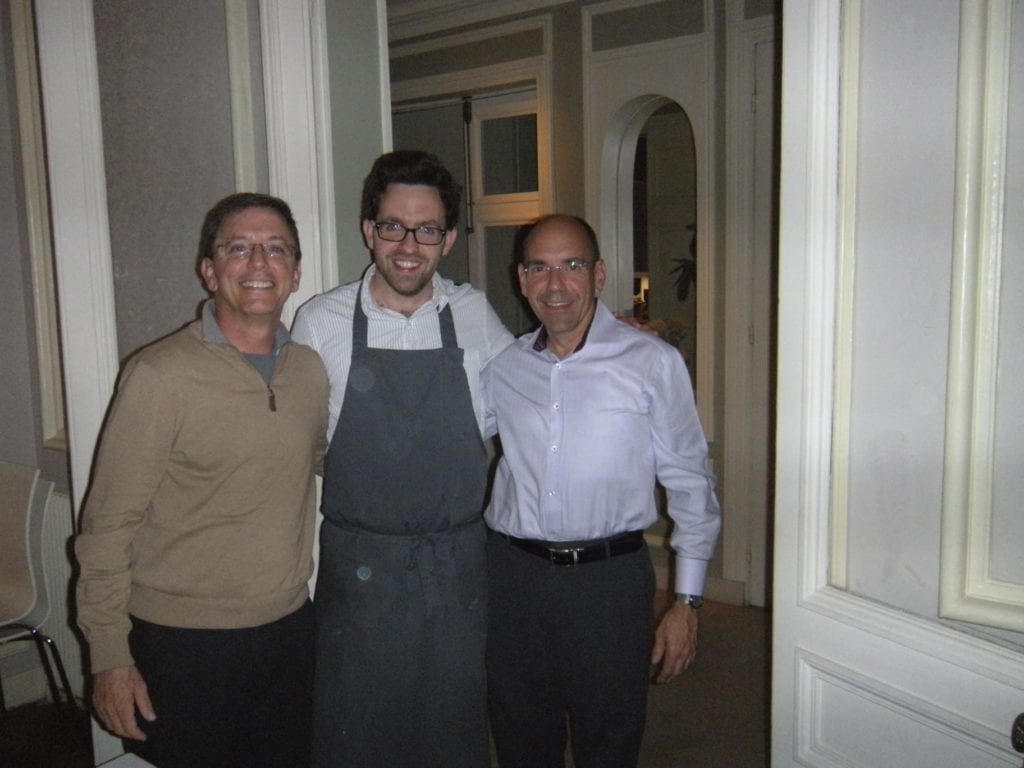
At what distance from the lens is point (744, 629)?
10.5 ft

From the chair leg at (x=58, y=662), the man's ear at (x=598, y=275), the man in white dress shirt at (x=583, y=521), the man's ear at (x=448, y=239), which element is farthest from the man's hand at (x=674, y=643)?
the chair leg at (x=58, y=662)

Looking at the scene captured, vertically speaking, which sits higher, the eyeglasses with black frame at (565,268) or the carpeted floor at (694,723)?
the eyeglasses with black frame at (565,268)

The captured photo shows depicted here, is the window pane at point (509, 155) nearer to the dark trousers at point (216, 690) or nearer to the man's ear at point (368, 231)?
the man's ear at point (368, 231)

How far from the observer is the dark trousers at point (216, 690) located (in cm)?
136

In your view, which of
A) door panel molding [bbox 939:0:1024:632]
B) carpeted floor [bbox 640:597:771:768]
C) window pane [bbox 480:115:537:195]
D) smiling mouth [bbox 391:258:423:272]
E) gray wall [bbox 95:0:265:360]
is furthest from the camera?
window pane [bbox 480:115:537:195]

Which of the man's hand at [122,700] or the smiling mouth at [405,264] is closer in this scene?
the man's hand at [122,700]

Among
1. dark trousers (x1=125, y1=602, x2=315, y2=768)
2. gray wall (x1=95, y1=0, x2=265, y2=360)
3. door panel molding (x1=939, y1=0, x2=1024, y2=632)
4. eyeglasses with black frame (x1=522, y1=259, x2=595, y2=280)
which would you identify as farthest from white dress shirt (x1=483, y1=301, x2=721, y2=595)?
gray wall (x1=95, y1=0, x2=265, y2=360)

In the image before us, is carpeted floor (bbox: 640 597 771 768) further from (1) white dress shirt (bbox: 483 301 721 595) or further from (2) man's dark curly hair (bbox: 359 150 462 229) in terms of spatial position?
(2) man's dark curly hair (bbox: 359 150 462 229)

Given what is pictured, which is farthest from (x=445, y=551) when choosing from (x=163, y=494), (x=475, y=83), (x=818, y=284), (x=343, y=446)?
(x=475, y=83)

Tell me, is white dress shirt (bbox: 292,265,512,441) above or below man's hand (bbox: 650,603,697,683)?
above

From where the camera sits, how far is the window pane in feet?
13.1

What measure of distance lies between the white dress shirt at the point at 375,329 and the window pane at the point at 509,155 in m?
2.48

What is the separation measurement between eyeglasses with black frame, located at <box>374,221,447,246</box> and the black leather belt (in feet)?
1.96

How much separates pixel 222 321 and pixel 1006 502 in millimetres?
1204
